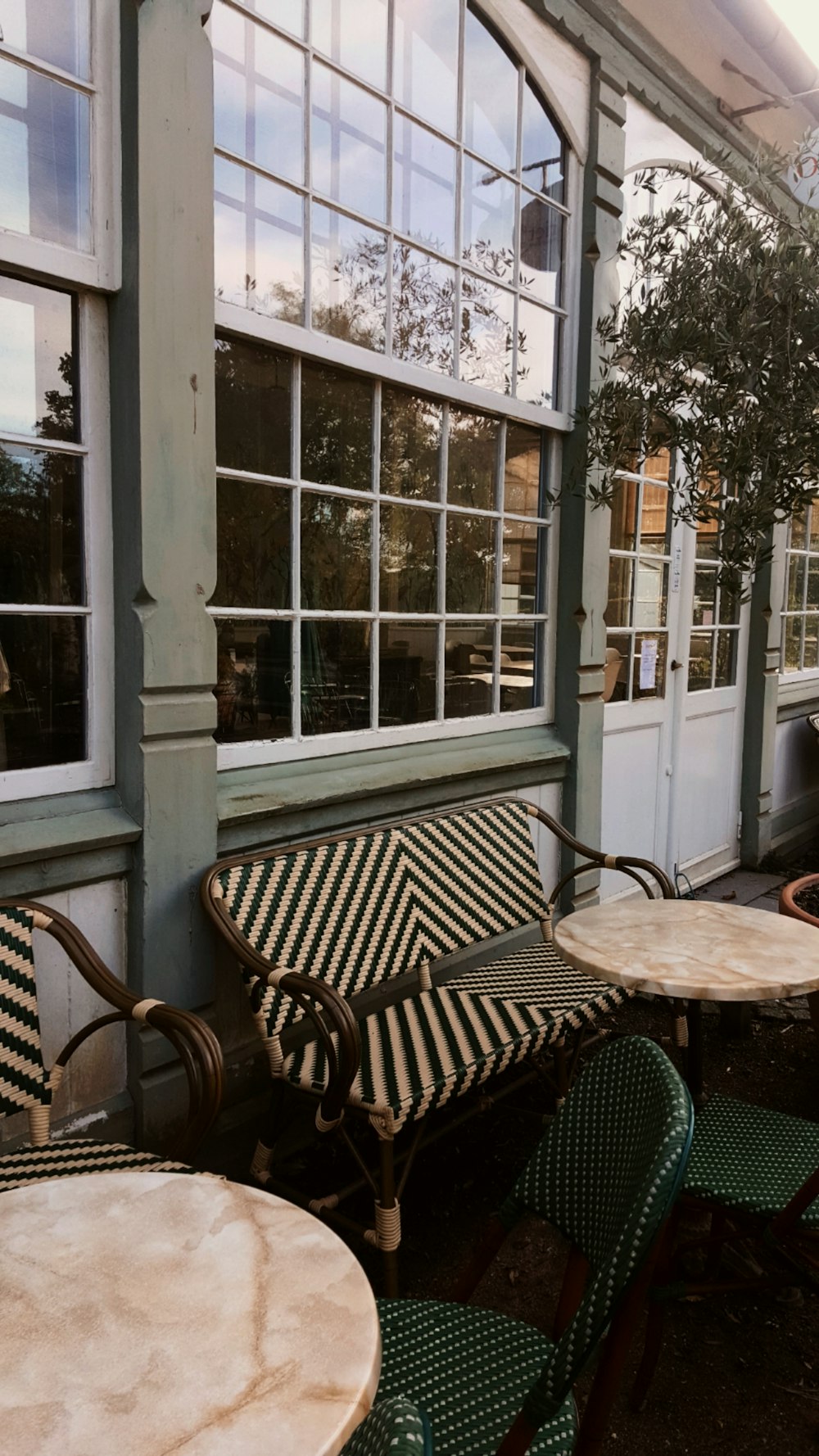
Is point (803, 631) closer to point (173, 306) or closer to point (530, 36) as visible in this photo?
point (530, 36)

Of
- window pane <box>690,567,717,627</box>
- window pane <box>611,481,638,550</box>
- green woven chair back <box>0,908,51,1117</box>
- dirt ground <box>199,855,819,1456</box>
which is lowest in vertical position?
dirt ground <box>199,855,819,1456</box>

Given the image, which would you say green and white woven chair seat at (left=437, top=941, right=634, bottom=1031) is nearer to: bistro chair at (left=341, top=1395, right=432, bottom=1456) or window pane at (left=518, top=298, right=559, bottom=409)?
bistro chair at (left=341, top=1395, right=432, bottom=1456)

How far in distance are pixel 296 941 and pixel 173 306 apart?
168 cm

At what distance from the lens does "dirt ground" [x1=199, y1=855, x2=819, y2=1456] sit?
6.69 feet

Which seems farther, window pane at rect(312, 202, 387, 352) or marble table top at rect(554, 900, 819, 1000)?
window pane at rect(312, 202, 387, 352)

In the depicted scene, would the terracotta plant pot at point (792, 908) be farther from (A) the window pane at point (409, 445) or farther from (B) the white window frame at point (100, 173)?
(B) the white window frame at point (100, 173)

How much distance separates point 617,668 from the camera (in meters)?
4.82

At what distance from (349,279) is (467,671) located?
1.44 metres

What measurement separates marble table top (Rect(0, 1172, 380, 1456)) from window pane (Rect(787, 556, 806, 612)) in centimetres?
619

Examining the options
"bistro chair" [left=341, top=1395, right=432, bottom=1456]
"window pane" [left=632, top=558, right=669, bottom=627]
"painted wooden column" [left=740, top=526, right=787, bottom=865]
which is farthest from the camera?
"painted wooden column" [left=740, top=526, right=787, bottom=865]

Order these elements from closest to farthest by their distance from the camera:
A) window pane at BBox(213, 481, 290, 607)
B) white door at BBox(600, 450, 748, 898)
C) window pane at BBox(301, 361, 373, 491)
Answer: window pane at BBox(213, 481, 290, 607) < window pane at BBox(301, 361, 373, 491) < white door at BBox(600, 450, 748, 898)

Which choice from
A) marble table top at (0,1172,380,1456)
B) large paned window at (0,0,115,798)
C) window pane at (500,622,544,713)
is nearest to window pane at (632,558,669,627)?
window pane at (500,622,544,713)

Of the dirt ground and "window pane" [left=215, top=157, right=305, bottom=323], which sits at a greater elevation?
"window pane" [left=215, top=157, right=305, bottom=323]

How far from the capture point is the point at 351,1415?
3.31 feet
